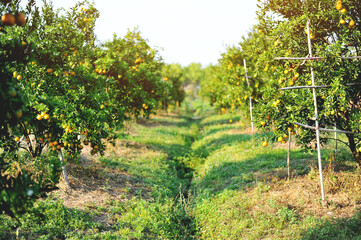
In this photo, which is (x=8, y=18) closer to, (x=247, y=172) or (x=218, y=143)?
(x=247, y=172)

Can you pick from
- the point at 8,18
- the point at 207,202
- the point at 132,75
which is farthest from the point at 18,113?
the point at 132,75

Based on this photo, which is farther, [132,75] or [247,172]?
[132,75]

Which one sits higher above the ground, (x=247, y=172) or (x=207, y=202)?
(x=247, y=172)

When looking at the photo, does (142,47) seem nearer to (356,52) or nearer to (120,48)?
(120,48)

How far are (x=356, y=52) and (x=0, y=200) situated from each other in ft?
27.0

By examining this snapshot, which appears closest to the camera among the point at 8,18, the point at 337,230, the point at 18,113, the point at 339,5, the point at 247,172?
the point at 8,18

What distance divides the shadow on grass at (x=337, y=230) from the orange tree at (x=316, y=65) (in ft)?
6.27

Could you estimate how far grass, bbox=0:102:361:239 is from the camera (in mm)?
6277

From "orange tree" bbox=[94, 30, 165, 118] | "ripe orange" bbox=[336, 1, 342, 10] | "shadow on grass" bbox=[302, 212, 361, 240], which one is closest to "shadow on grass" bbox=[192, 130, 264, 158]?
"orange tree" bbox=[94, 30, 165, 118]

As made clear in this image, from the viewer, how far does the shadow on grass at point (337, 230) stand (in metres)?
5.71

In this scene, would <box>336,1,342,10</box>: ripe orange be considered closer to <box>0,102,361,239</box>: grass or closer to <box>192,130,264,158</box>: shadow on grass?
<box>0,102,361,239</box>: grass

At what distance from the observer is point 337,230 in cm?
588

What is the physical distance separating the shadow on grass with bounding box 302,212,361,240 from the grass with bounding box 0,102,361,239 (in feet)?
0.07

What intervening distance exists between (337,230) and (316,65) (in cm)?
388
